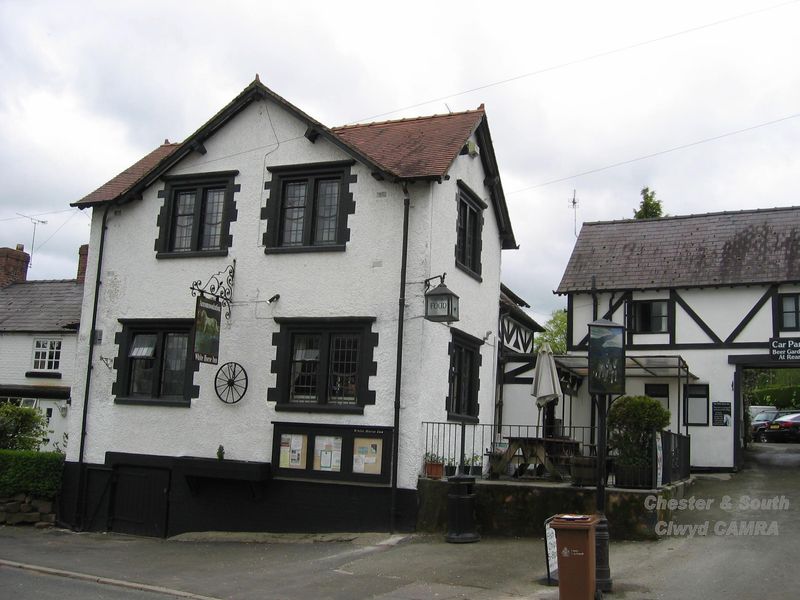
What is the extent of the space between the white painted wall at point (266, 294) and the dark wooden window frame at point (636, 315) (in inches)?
409

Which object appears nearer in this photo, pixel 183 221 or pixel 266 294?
pixel 266 294

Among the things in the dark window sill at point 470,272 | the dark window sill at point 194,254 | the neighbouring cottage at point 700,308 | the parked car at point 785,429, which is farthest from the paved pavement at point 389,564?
the parked car at point 785,429

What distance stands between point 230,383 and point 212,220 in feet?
11.9

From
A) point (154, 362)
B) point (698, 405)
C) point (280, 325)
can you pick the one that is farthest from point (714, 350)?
point (154, 362)

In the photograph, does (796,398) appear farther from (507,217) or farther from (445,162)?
(445,162)

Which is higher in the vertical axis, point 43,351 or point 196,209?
point 196,209

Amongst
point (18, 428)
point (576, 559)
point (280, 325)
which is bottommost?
point (576, 559)

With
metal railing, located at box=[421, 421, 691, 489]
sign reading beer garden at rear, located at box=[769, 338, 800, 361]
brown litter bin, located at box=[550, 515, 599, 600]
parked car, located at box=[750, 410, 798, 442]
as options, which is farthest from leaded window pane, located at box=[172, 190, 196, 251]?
parked car, located at box=[750, 410, 798, 442]

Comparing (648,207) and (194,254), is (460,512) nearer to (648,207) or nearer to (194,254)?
(194,254)

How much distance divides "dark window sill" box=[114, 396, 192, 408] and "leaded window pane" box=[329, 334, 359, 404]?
10.5ft

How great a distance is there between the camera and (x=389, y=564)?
38.4 ft

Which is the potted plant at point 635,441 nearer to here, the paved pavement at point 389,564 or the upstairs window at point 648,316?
the paved pavement at point 389,564

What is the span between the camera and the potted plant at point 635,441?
13297 mm

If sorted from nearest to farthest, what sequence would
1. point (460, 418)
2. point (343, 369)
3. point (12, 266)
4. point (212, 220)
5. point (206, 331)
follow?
1. point (206, 331)
2. point (343, 369)
3. point (460, 418)
4. point (212, 220)
5. point (12, 266)
